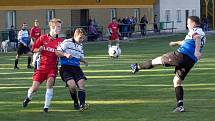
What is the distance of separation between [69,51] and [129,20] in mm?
42688

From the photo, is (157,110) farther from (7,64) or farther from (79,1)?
(79,1)

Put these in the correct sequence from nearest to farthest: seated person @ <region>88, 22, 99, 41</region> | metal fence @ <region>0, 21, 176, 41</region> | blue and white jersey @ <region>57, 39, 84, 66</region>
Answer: blue and white jersey @ <region>57, 39, 84, 66</region>, metal fence @ <region>0, 21, 176, 41</region>, seated person @ <region>88, 22, 99, 41</region>

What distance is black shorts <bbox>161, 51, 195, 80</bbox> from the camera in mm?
12164

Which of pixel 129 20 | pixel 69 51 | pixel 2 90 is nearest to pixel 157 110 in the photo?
pixel 69 51

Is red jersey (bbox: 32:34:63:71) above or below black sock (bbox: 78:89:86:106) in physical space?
above

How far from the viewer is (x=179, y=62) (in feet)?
40.0

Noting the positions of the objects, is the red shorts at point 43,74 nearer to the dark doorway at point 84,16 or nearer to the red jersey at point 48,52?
the red jersey at point 48,52

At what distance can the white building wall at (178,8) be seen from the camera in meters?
69.1

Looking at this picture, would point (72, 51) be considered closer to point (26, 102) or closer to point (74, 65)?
point (74, 65)

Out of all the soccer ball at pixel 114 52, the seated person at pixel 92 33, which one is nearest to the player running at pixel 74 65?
the soccer ball at pixel 114 52

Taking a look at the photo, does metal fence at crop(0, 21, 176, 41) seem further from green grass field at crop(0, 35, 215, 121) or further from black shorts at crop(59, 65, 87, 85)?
black shorts at crop(59, 65, 87, 85)

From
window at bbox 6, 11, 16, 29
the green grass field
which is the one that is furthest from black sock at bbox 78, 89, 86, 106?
window at bbox 6, 11, 16, 29

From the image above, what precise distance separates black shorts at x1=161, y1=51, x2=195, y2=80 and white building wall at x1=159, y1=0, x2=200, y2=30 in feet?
185

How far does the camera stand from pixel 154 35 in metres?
57.8
